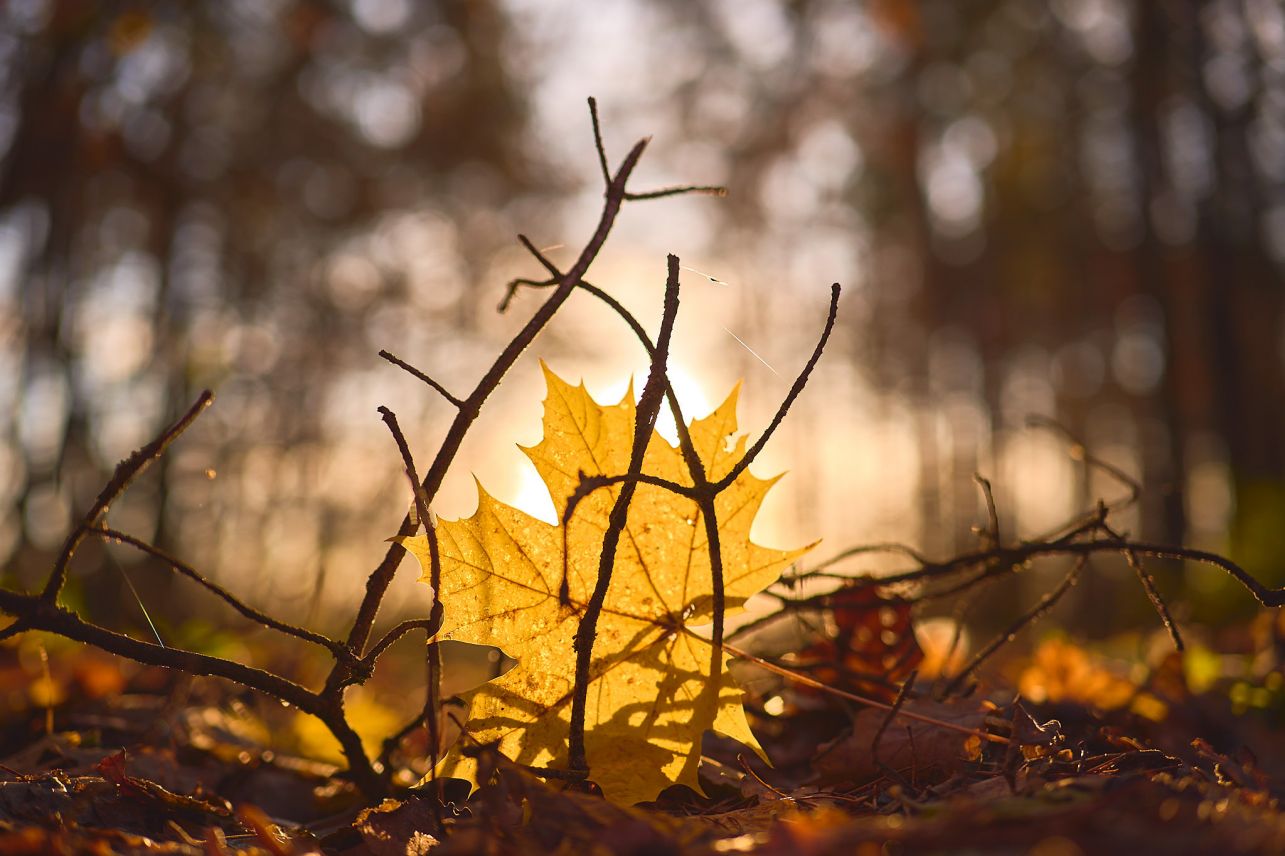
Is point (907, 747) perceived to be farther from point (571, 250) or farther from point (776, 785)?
point (571, 250)

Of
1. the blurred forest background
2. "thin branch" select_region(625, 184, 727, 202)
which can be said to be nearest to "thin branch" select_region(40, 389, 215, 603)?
"thin branch" select_region(625, 184, 727, 202)

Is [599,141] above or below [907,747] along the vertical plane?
above

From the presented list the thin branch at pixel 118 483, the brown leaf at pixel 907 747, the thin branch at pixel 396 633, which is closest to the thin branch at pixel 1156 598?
the brown leaf at pixel 907 747

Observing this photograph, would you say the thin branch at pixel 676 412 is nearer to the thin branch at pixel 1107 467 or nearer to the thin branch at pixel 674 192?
the thin branch at pixel 674 192

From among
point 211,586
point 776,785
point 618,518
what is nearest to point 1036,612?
point 776,785

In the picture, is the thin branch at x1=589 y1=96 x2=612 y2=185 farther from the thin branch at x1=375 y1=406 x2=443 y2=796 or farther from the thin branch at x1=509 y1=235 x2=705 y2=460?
the thin branch at x1=375 y1=406 x2=443 y2=796
